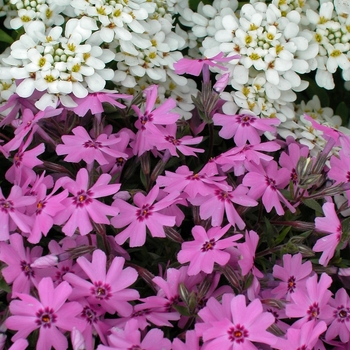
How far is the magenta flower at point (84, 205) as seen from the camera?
3.08ft

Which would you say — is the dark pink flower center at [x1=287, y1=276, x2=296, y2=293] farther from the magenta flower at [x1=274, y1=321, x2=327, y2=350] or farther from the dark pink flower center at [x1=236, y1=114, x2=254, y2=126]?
the dark pink flower center at [x1=236, y1=114, x2=254, y2=126]

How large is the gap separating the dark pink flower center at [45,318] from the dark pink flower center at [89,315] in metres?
0.05

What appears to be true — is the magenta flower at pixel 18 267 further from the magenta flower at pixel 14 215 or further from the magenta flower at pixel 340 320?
the magenta flower at pixel 340 320

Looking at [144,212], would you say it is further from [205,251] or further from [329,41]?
[329,41]

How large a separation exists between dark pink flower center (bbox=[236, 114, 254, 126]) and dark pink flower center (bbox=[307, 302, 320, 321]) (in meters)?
0.38

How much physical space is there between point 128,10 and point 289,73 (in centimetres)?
36

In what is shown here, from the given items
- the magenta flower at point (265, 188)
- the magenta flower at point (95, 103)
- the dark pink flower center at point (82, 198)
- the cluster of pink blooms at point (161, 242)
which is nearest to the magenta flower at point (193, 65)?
the cluster of pink blooms at point (161, 242)

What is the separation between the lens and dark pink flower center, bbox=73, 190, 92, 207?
0.96 m

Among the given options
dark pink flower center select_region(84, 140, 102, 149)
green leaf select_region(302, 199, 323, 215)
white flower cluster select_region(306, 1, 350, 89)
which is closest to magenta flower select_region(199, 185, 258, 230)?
green leaf select_region(302, 199, 323, 215)

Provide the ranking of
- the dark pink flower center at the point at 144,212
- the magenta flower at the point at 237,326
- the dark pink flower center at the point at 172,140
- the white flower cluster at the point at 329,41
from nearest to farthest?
the magenta flower at the point at 237,326 → the dark pink flower center at the point at 144,212 → the dark pink flower center at the point at 172,140 → the white flower cluster at the point at 329,41

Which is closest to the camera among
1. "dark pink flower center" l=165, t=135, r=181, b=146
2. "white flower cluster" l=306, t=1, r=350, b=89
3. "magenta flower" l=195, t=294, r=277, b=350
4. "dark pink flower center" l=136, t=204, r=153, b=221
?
"magenta flower" l=195, t=294, r=277, b=350

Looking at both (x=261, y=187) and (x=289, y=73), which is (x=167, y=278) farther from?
(x=289, y=73)

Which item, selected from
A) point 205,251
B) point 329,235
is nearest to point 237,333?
point 205,251

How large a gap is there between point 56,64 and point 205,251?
47 cm
